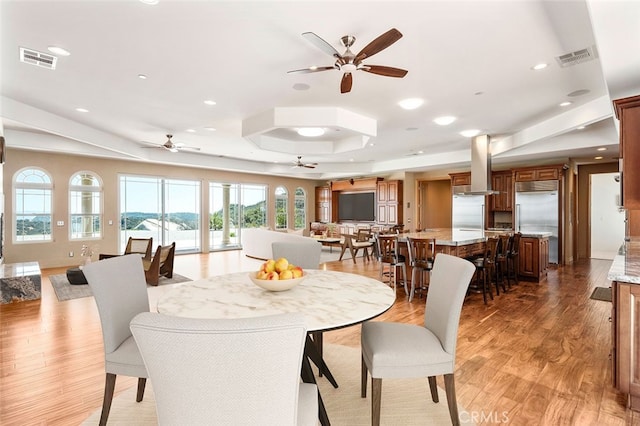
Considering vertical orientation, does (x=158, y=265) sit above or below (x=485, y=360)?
above

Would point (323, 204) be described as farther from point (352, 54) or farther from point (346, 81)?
point (352, 54)

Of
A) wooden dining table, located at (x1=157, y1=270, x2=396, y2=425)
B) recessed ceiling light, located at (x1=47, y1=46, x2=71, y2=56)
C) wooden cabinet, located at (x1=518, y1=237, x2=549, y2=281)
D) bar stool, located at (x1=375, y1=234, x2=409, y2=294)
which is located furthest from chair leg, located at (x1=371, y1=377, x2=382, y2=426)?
wooden cabinet, located at (x1=518, y1=237, x2=549, y2=281)

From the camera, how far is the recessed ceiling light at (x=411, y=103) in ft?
14.3

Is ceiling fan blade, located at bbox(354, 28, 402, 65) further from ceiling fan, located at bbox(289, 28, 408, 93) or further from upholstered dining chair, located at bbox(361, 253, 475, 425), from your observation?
upholstered dining chair, located at bbox(361, 253, 475, 425)

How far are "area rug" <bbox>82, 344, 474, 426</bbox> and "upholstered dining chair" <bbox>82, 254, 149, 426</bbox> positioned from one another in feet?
0.84

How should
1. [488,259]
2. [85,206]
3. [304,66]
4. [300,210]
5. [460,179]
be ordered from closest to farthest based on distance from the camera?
[304,66] → [488,259] → [85,206] → [460,179] → [300,210]

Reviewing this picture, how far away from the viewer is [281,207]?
479 inches

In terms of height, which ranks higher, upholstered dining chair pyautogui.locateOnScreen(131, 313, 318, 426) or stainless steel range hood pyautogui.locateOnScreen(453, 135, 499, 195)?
stainless steel range hood pyautogui.locateOnScreen(453, 135, 499, 195)

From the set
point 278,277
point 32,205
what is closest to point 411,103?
point 278,277

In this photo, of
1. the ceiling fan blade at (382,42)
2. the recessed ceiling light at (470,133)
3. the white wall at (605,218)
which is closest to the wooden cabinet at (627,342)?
the ceiling fan blade at (382,42)

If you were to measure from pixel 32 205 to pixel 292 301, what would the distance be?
8250mm

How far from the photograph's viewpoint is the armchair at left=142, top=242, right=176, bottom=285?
5.55 metres

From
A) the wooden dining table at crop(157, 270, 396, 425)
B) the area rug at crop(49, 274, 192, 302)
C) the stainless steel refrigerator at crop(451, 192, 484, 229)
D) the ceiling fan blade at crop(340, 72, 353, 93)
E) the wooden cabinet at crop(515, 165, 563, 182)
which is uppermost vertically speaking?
the ceiling fan blade at crop(340, 72, 353, 93)

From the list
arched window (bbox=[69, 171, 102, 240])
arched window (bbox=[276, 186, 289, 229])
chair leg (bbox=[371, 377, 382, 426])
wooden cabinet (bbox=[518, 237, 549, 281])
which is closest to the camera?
chair leg (bbox=[371, 377, 382, 426])
